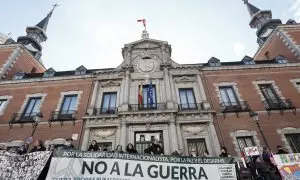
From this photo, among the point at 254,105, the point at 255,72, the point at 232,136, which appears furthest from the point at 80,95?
the point at 255,72

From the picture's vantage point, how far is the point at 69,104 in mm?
18562

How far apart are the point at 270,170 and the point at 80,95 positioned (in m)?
14.7

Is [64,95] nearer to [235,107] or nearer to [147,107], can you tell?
[147,107]

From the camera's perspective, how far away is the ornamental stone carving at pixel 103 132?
1606cm

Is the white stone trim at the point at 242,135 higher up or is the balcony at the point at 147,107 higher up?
the balcony at the point at 147,107

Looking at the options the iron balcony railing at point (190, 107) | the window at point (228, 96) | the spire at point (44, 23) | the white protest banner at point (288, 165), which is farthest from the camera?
the spire at point (44, 23)

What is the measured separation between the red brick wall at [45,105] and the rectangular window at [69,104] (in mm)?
559

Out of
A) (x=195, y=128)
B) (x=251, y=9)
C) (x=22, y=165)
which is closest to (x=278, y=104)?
(x=195, y=128)

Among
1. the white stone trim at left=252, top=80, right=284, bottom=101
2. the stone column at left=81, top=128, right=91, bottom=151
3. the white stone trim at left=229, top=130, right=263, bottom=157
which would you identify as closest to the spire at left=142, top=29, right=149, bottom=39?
the white stone trim at left=252, top=80, right=284, bottom=101

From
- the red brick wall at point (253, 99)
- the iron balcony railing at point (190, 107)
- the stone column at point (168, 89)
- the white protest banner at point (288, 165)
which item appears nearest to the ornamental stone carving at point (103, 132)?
the stone column at point (168, 89)

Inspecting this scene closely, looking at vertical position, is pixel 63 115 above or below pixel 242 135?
above

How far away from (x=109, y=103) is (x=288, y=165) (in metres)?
12.7

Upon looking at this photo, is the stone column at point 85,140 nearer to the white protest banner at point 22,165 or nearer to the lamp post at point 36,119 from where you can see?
the lamp post at point 36,119

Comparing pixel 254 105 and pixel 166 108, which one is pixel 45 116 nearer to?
pixel 166 108
